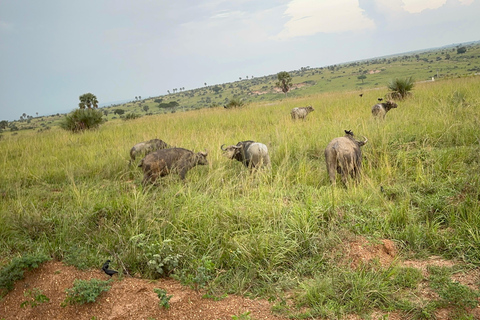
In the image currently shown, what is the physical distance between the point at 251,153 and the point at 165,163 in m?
1.79

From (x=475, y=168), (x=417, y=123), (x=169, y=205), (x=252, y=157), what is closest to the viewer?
(x=169, y=205)

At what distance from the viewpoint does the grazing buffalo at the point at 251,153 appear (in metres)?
6.46

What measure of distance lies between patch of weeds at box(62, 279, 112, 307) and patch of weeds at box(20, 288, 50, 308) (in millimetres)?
247

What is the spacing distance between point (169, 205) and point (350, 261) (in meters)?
2.70

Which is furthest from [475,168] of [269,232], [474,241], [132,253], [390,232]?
[132,253]

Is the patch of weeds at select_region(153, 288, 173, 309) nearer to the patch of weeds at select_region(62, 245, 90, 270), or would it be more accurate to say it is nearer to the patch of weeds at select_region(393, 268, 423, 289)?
the patch of weeds at select_region(62, 245, 90, 270)

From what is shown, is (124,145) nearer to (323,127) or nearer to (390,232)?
(323,127)

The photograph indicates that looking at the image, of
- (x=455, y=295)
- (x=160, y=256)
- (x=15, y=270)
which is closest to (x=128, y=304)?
(x=160, y=256)

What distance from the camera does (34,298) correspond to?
10.4 ft

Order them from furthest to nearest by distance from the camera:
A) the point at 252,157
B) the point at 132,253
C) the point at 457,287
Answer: the point at 252,157 → the point at 132,253 → the point at 457,287

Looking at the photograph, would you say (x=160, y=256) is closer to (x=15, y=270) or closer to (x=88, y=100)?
(x=15, y=270)

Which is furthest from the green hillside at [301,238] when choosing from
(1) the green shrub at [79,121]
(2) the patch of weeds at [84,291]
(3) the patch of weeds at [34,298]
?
(1) the green shrub at [79,121]

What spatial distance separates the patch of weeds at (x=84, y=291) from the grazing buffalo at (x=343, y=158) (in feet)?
13.0

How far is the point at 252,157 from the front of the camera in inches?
257
